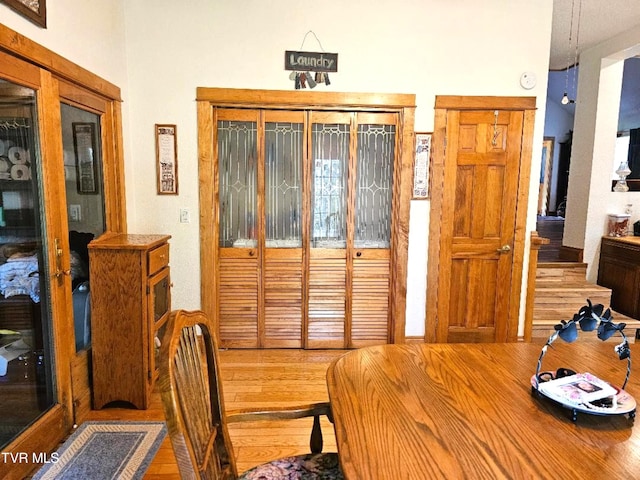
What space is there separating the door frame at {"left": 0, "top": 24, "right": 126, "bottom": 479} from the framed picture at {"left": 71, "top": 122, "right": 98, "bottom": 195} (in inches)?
7.4

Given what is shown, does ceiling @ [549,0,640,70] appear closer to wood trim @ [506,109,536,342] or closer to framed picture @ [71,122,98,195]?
wood trim @ [506,109,536,342]

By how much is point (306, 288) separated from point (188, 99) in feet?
5.84

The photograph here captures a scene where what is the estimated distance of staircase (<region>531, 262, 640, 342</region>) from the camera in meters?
3.81

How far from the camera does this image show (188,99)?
10.3ft

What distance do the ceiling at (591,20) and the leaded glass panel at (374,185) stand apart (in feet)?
6.90

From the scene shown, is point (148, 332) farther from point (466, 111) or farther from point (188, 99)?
point (466, 111)

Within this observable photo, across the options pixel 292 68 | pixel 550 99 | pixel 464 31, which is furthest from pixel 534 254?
pixel 550 99

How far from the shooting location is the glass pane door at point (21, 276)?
1.86m

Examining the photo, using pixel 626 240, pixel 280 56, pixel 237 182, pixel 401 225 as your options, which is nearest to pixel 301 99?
pixel 280 56

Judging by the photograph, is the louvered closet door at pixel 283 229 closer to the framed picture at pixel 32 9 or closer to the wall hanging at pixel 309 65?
the wall hanging at pixel 309 65

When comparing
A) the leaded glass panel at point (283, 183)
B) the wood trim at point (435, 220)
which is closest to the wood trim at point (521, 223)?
the wood trim at point (435, 220)

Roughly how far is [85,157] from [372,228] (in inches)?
84.9

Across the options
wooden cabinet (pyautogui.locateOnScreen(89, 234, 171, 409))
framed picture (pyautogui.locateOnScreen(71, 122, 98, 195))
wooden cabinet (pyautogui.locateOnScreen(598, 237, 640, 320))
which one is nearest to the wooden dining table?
wooden cabinet (pyautogui.locateOnScreen(89, 234, 171, 409))

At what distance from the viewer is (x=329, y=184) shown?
10.9ft
